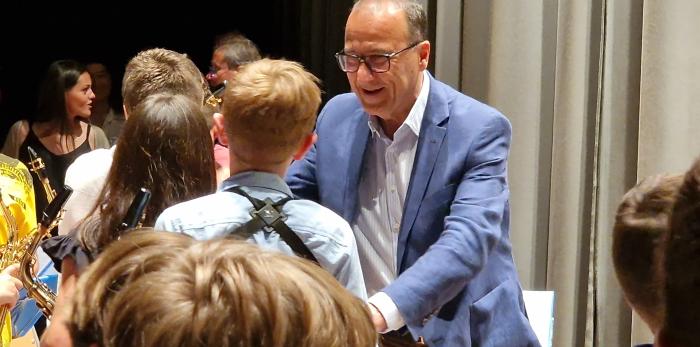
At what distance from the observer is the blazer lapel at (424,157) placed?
2135mm

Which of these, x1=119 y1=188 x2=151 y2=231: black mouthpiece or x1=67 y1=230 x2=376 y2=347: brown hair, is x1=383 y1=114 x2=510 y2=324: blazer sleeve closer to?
x1=119 y1=188 x2=151 y2=231: black mouthpiece

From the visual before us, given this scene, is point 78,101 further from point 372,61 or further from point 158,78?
point 372,61

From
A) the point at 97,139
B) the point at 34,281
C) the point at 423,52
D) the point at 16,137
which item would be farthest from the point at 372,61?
the point at 16,137

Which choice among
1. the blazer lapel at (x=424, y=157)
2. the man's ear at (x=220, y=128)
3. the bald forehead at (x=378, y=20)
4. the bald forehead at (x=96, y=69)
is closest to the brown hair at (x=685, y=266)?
the man's ear at (x=220, y=128)

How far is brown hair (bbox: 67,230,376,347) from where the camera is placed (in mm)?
811

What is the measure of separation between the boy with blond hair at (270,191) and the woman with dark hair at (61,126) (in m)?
3.02

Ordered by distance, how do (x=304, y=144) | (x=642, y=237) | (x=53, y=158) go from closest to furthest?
(x=642, y=237), (x=304, y=144), (x=53, y=158)

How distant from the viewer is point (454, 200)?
210 cm

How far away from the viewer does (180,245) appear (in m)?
0.90

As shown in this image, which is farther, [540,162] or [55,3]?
[55,3]

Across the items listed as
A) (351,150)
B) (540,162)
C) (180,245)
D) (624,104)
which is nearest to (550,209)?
(540,162)

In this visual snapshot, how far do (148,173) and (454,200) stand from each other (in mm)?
584

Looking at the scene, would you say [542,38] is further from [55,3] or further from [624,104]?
[55,3]

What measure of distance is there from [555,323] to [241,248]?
9.16 feet
